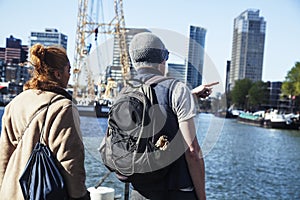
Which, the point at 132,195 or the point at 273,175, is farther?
the point at 273,175

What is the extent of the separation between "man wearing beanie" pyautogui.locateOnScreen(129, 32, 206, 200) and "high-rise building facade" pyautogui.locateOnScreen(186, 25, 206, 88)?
13cm

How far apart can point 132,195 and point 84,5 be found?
147 ft

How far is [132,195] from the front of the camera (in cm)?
239

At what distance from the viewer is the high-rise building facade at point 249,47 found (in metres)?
128

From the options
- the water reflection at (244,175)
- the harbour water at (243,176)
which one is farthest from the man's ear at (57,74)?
the water reflection at (244,175)

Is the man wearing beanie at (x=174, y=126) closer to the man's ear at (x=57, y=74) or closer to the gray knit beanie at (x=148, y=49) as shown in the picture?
the gray knit beanie at (x=148, y=49)

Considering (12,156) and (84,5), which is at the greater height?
(84,5)

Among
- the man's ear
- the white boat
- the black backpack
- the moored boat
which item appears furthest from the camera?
the moored boat

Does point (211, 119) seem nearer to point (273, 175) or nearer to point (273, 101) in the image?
point (273, 175)

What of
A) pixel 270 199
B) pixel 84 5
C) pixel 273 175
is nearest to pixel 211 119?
pixel 270 199

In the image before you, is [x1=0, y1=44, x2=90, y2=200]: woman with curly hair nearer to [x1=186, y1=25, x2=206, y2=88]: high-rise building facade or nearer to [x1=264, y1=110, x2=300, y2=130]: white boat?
[x1=186, y1=25, x2=206, y2=88]: high-rise building facade

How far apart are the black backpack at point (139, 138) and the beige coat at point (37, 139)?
204 mm

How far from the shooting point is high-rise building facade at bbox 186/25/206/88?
2.25 metres

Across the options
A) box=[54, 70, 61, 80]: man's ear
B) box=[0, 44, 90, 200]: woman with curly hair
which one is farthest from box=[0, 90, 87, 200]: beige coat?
box=[54, 70, 61, 80]: man's ear
